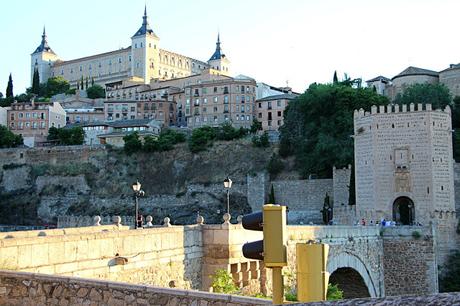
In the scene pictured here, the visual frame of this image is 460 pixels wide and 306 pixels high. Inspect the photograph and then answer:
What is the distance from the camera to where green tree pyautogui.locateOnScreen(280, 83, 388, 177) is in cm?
5231

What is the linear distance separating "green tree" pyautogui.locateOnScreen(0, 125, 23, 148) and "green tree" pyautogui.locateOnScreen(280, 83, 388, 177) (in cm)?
4363

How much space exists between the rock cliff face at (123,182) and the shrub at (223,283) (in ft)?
150

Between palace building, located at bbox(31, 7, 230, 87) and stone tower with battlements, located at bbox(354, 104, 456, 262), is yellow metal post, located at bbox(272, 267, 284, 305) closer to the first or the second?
stone tower with battlements, located at bbox(354, 104, 456, 262)

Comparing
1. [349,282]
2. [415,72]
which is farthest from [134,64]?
[349,282]

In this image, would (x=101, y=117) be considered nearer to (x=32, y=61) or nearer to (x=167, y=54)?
(x=167, y=54)

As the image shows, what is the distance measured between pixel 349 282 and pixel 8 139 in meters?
67.9

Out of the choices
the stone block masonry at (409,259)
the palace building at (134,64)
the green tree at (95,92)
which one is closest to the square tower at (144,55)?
the palace building at (134,64)

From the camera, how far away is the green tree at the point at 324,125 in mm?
52312

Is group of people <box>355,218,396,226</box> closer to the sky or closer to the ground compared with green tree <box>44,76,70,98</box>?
closer to the ground

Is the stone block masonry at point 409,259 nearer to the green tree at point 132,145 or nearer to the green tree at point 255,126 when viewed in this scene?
the green tree at point 255,126

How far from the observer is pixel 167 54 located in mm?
133500

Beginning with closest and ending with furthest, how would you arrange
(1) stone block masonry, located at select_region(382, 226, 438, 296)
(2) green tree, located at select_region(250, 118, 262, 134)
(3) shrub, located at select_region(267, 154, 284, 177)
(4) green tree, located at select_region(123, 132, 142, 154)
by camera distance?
(1) stone block masonry, located at select_region(382, 226, 438, 296) < (3) shrub, located at select_region(267, 154, 284, 177) < (4) green tree, located at select_region(123, 132, 142, 154) < (2) green tree, located at select_region(250, 118, 262, 134)

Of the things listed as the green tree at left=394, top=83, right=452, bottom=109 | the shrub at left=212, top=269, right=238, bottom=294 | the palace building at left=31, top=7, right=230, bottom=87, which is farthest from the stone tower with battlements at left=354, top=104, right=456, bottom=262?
the palace building at left=31, top=7, right=230, bottom=87

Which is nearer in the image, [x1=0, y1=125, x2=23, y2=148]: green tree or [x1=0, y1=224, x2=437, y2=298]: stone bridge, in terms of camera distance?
[x1=0, y1=224, x2=437, y2=298]: stone bridge
